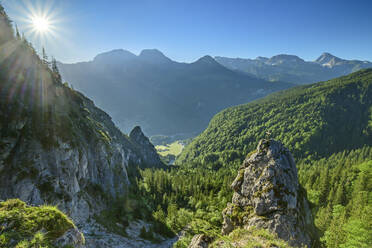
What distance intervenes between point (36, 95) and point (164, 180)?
212 ft

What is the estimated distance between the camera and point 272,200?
80.8 feet

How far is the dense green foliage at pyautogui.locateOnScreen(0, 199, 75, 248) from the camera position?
6.10m

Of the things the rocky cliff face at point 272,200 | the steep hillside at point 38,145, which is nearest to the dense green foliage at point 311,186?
the rocky cliff face at point 272,200

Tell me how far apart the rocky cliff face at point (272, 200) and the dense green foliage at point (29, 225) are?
24686 millimetres

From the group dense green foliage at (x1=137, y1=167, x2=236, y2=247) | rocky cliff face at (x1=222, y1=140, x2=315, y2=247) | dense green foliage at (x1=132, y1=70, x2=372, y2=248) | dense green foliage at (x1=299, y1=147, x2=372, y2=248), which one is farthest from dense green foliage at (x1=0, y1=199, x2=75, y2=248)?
dense green foliage at (x1=299, y1=147, x2=372, y2=248)

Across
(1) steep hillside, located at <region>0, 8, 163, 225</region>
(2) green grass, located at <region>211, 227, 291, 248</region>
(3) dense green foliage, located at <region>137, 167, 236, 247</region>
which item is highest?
(1) steep hillside, located at <region>0, 8, 163, 225</region>

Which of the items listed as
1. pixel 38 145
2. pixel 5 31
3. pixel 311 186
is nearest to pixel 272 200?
pixel 38 145

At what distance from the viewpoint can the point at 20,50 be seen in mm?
30812

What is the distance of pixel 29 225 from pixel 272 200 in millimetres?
27632

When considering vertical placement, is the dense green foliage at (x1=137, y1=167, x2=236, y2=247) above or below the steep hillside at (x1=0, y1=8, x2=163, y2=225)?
below

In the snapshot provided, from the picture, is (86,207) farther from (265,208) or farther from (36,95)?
(265,208)

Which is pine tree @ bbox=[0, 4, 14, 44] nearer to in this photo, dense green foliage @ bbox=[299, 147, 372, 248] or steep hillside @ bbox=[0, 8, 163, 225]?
steep hillside @ bbox=[0, 8, 163, 225]

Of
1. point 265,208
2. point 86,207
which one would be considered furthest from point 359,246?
point 86,207

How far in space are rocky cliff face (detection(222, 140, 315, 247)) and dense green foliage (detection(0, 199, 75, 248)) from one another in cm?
2469
